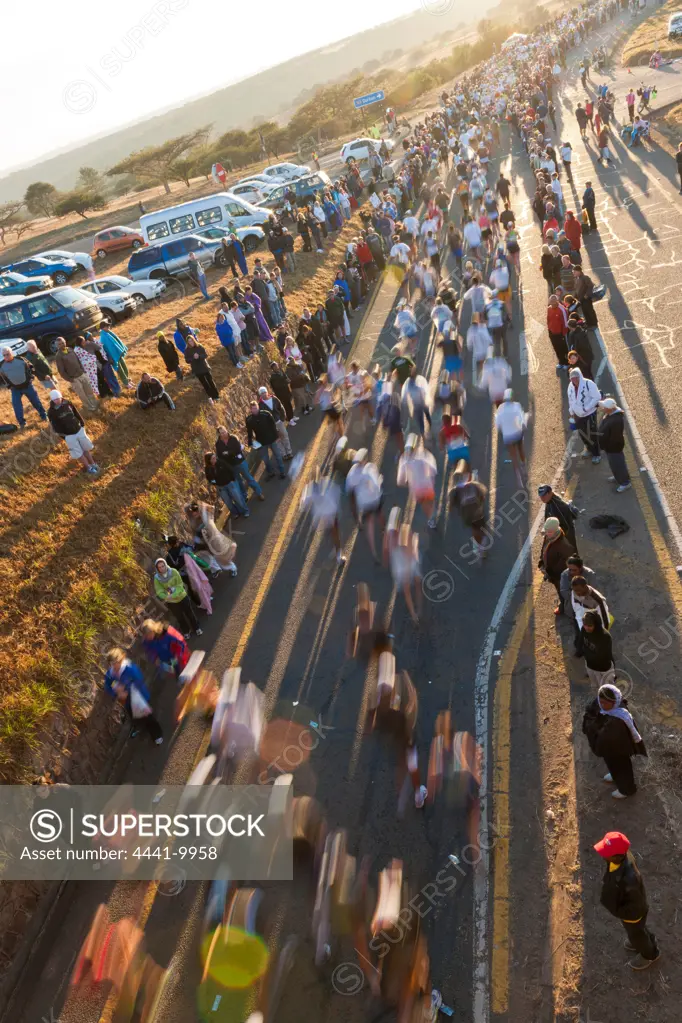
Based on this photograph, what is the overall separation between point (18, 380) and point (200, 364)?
388 centimetres

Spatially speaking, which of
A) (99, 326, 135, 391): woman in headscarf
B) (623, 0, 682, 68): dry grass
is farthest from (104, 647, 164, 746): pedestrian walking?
(623, 0, 682, 68): dry grass

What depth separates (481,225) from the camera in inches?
856

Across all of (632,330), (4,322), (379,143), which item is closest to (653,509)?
(632,330)

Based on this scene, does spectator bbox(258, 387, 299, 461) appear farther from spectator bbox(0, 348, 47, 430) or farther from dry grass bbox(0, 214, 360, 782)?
spectator bbox(0, 348, 47, 430)

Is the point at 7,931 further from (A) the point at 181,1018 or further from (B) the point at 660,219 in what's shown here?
(B) the point at 660,219

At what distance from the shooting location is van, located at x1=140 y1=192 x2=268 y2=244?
90.5 ft

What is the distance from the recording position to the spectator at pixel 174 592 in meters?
9.90

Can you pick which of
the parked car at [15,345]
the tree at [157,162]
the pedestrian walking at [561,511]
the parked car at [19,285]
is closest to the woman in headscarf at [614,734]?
the pedestrian walking at [561,511]

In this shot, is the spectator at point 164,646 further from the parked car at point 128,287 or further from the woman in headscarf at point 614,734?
the parked car at point 128,287

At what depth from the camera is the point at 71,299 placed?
1905cm

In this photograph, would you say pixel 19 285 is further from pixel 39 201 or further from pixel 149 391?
pixel 39 201

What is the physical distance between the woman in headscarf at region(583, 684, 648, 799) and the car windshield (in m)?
17.9

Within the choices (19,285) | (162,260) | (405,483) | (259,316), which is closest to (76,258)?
(19,285)

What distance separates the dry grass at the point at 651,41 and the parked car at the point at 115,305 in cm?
4147
